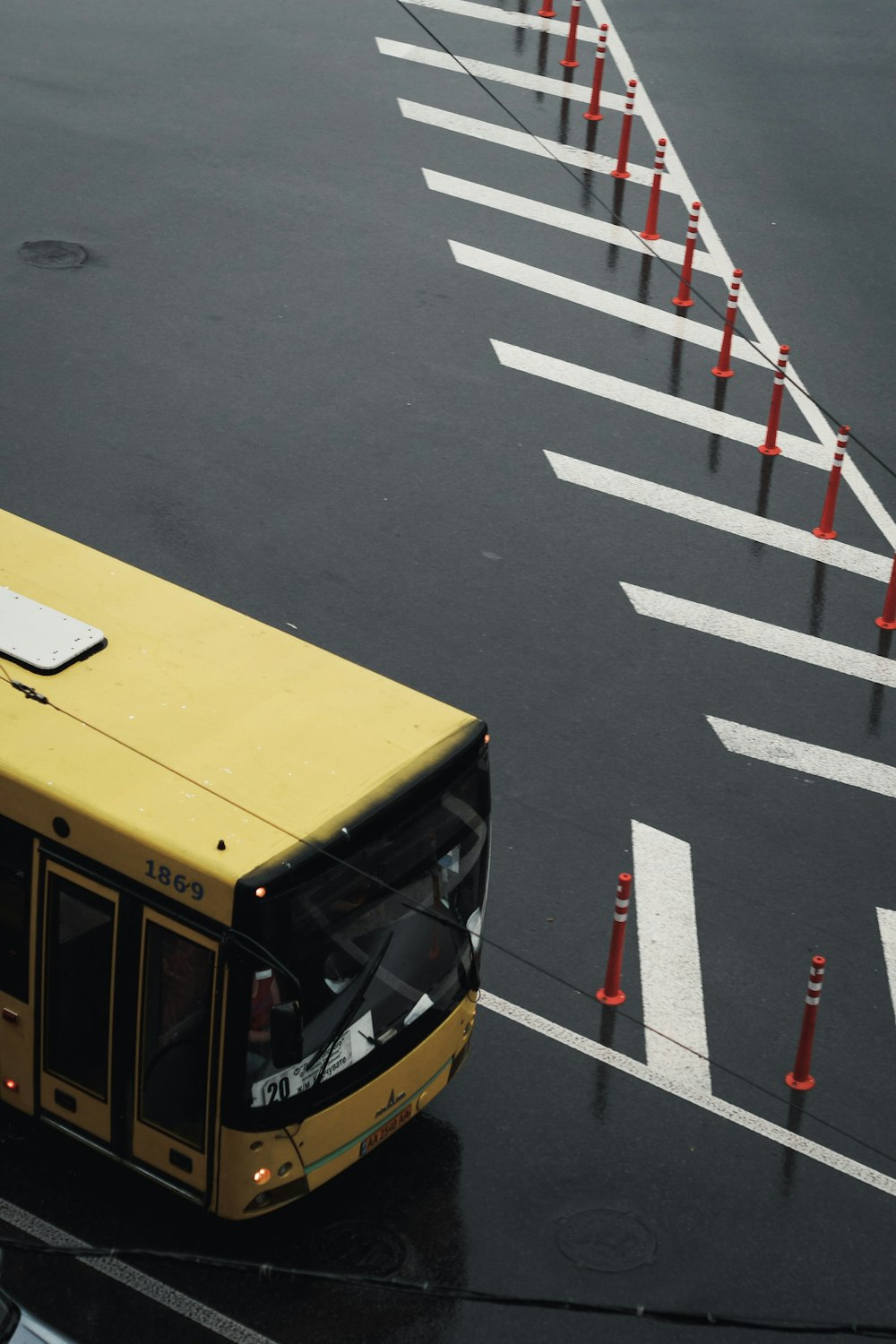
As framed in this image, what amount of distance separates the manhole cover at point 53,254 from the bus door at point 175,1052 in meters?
12.0

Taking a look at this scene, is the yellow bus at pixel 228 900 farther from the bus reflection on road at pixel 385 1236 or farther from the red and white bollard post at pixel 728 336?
the red and white bollard post at pixel 728 336

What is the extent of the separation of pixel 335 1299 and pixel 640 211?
48.6 ft

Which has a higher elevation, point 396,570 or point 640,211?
point 640,211

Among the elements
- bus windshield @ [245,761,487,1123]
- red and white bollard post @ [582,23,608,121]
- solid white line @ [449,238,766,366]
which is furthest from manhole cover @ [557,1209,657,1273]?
red and white bollard post @ [582,23,608,121]

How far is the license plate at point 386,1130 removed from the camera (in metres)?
9.72

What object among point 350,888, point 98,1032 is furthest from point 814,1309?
point 98,1032

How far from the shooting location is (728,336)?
18.2 meters

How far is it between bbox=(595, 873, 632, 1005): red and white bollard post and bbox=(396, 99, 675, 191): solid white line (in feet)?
41.9

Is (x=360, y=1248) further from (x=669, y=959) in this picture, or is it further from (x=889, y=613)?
(x=889, y=613)

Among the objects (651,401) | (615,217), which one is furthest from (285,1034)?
(615,217)

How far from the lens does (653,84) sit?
24094 mm

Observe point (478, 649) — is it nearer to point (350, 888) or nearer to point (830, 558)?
point (830, 558)

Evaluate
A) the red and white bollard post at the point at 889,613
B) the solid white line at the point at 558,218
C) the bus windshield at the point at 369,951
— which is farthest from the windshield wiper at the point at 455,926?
the solid white line at the point at 558,218

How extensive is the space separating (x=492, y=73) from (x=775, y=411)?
30.1 feet
